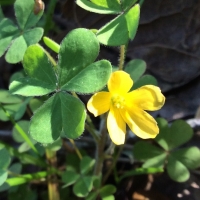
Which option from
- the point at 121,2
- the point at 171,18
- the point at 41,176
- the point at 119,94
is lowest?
the point at 41,176

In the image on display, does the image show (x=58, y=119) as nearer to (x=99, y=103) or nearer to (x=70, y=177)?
(x=99, y=103)

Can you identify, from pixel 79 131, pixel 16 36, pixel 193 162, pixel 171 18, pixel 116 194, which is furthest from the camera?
pixel 171 18

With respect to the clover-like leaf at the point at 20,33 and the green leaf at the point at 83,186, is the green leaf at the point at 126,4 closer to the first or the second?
the clover-like leaf at the point at 20,33

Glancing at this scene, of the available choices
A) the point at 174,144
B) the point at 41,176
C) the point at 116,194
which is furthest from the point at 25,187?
the point at 174,144

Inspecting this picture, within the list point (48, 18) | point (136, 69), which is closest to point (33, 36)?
point (136, 69)

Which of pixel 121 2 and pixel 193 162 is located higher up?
pixel 121 2

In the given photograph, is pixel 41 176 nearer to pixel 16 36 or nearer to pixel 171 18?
pixel 16 36

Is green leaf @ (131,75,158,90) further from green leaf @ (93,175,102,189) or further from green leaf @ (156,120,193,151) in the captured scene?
green leaf @ (93,175,102,189)
